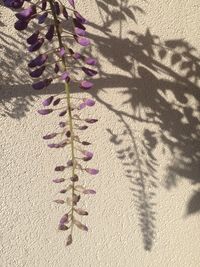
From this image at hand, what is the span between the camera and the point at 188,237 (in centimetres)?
153

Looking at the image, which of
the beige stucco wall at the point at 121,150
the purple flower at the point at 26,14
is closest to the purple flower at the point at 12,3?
the purple flower at the point at 26,14

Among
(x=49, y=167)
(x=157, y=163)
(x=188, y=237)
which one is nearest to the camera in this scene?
(x=49, y=167)

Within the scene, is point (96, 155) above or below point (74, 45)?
below

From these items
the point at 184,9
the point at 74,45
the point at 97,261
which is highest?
the point at 184,9

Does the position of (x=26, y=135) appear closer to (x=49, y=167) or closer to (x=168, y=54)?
(x=49, y=167)

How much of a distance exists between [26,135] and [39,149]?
0.18 ft

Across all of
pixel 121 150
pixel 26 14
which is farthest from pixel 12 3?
pixel 121 150

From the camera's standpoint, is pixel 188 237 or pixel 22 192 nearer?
pixel 22 192

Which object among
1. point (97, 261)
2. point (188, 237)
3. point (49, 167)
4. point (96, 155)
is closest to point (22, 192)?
point (49, 167)

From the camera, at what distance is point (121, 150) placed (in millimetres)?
1303

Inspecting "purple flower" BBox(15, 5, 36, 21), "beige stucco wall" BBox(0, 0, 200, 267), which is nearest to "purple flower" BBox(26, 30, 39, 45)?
"purple flower" BBox(15, 5, 36, 21)

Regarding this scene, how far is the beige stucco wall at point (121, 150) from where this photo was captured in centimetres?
115

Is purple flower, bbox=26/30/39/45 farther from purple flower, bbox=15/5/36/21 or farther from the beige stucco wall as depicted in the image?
A: the beige stucco wall

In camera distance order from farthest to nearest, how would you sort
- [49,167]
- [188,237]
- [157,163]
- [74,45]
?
1. [188,237]
2. [157,163]
3. [49,167]
4. [74,45]
